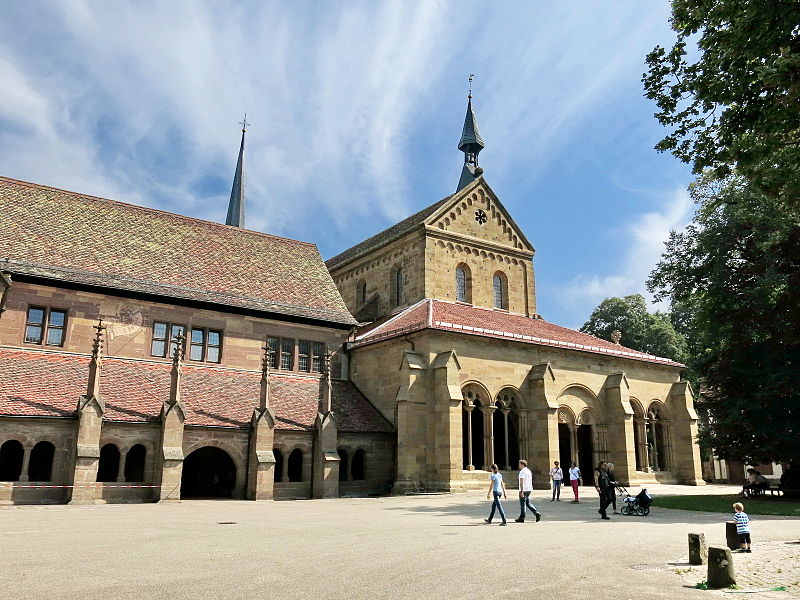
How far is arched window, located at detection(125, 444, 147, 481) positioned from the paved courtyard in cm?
514

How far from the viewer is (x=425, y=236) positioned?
118ft

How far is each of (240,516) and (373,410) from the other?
41.4ft

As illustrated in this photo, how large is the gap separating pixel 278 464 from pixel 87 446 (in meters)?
7.33

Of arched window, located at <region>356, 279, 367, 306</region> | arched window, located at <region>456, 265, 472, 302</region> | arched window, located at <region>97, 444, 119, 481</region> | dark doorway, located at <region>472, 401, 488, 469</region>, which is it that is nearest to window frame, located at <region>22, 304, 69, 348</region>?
arched window, located at <region>97, 444, 119, 481</region>

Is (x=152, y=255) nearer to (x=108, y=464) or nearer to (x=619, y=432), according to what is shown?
(x=108, y=464)

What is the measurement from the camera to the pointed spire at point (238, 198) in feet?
198

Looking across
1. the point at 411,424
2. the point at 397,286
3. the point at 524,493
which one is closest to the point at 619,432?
the point at 411,424

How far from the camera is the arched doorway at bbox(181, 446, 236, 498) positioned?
26359 millimetres

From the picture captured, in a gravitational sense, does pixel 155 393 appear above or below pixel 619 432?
above

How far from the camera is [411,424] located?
2656cm

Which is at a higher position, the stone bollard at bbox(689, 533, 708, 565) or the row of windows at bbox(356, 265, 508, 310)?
the row of windows at bbox(356, 265, 508, 310)

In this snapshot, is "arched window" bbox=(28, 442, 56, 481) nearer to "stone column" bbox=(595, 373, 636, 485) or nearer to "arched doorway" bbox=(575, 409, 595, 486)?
"arched doorway" bbox=(575, 409, 595, 486)

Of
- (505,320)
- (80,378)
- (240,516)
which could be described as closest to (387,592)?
(240,516)

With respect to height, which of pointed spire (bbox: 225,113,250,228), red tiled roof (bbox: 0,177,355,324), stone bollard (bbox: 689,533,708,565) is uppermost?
pointed spire (bbox: 225,113,250,228)
